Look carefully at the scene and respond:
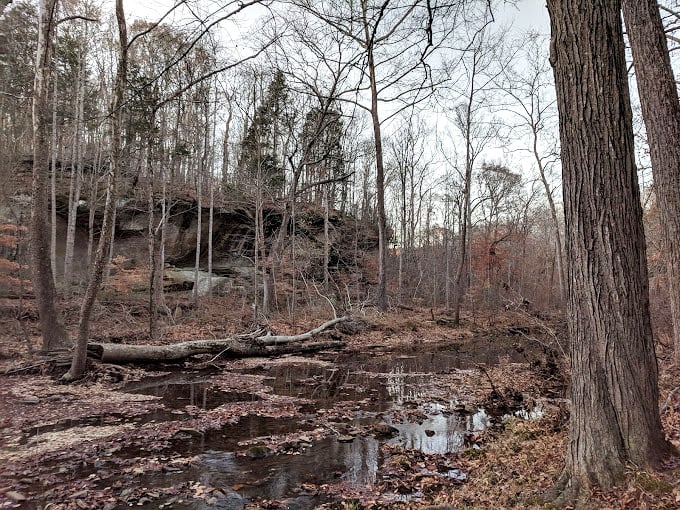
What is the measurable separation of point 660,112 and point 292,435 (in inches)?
296

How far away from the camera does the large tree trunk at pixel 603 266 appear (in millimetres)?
3332

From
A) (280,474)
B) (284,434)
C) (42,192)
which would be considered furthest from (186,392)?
(42,192)

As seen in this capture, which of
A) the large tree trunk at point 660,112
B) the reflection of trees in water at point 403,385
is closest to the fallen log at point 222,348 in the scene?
the reflection of trees in water at point 403,385

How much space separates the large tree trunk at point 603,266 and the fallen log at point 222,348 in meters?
11.2

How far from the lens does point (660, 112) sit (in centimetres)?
626

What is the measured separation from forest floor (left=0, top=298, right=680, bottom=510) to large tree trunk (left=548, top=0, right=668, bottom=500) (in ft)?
0.90

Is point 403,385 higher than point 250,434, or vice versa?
point 250,434

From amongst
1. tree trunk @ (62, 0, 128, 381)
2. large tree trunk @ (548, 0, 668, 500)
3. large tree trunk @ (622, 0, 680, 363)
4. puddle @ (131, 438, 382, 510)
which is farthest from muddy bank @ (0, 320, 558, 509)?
large tree trunk @ (622, 0, 680, 363)

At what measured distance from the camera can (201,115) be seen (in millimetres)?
26969

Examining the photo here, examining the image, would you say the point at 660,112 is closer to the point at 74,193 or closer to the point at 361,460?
the point at 361,460

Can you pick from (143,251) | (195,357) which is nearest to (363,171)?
(143,251)

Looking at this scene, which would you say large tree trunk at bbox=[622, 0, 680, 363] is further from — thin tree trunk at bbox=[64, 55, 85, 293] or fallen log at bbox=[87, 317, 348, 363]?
thin tree trunk at bbox=[64, 55, 85, 293]

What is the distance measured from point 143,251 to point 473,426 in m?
25.7

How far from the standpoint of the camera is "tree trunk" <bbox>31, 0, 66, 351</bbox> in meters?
10.5
